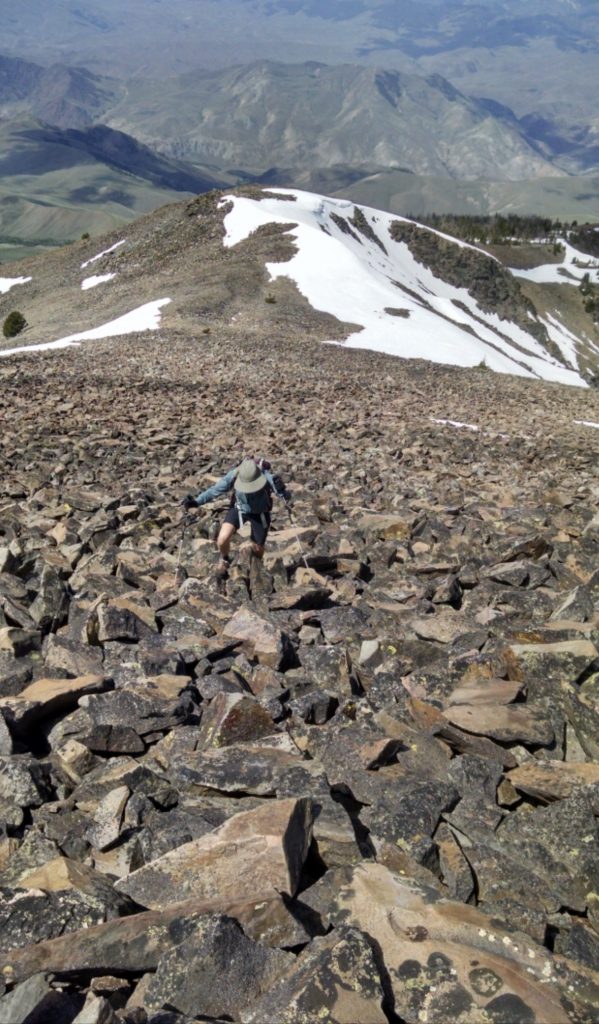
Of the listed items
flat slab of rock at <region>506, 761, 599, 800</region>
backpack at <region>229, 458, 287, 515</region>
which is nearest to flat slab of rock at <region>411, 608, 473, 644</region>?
flat slab of rock at <region>506, 761, 599, 800</region>

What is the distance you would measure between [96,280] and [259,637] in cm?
5949

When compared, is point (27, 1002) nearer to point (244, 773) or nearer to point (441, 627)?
point (244, 773)

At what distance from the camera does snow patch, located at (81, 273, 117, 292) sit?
59.1 m

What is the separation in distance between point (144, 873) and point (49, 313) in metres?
54.8

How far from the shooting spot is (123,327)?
3991cm

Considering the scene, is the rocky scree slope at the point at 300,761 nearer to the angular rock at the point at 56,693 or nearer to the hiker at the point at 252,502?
the angular rock at the point at 56,693

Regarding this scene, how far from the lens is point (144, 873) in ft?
13.2

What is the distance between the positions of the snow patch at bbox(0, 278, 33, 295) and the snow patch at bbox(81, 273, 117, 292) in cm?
1019

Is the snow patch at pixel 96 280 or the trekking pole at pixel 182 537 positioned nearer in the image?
the trekking pole at pixel 182 537

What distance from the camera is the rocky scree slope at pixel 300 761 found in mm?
3350

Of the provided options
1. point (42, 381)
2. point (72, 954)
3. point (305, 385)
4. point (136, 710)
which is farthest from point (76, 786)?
point (305, 385)

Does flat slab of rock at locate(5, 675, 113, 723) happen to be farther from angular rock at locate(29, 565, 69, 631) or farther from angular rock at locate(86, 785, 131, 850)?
angular rock at locate(29, 565, 69, 631)

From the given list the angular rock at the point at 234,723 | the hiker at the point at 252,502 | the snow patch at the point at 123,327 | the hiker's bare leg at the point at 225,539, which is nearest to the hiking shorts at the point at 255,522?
the hiker at the point at 252,502

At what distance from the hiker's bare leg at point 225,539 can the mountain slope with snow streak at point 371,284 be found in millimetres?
31408
